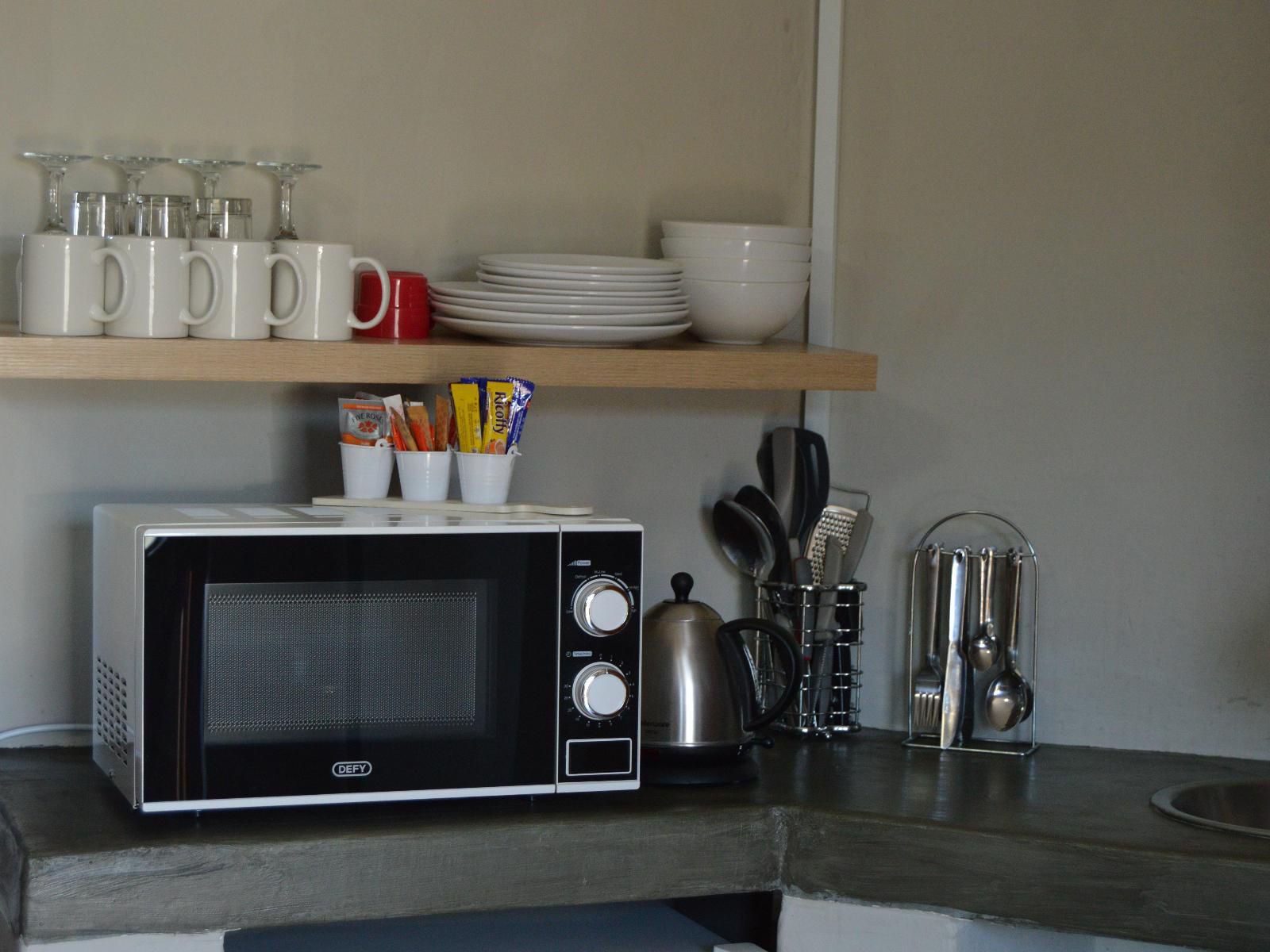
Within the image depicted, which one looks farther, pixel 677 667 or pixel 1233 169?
pixel 1233 169

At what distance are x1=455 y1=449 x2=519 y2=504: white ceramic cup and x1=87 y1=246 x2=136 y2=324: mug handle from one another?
1.20ft

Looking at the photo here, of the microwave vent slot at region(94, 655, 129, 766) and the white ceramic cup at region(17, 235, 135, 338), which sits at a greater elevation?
the white ceramic cup at region(17, 235, 135, 338)

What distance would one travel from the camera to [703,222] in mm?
1803

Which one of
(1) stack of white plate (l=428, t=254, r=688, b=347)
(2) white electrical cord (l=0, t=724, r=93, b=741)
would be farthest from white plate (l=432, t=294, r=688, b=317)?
(2) white electrical cord (l=0, t=724, r=93, b=741)

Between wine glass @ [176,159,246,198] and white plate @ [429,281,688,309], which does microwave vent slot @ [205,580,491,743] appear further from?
wine glass @ [176,159,246,198]

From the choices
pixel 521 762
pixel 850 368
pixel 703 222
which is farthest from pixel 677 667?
pixel 703 222

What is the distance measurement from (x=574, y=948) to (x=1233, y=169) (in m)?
1.19

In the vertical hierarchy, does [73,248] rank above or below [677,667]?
above

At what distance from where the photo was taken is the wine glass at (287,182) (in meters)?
1.64

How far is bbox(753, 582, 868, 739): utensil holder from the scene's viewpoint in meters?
1.89

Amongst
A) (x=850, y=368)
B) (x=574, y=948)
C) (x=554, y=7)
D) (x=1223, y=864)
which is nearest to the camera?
(x=1223, y=864)

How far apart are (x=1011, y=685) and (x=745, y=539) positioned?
38 centimetres

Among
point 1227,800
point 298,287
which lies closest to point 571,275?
point 298,287

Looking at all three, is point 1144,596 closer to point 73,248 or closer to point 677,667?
point 677,667
